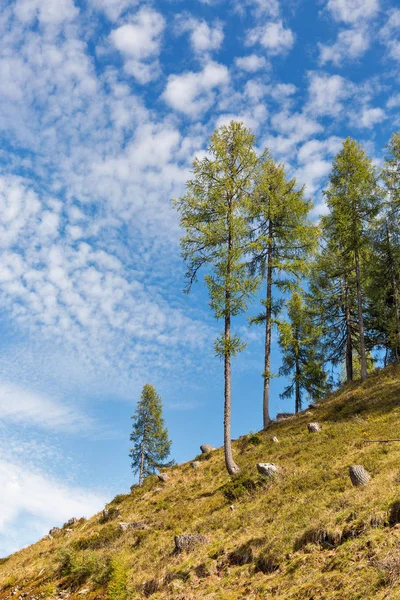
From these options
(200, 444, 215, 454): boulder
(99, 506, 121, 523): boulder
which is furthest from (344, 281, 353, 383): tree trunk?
(99, 506, 121, 523): boulder

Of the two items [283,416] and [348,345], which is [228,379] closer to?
[283,416]

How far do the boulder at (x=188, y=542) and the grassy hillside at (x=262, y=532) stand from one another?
5.4 inches

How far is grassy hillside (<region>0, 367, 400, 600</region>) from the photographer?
6043mm

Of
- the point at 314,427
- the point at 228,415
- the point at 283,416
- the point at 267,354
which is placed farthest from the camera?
the point at 283,416

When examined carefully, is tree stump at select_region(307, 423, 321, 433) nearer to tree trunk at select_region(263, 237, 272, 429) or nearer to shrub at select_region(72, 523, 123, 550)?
tree trunk at select_region(263, 237, 272, 429)

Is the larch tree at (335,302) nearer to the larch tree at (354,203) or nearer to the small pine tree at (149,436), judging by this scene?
the larch tree at (354,203)

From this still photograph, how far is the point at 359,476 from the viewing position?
8.87 m

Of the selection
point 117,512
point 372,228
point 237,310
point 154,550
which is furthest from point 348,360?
point 154,550

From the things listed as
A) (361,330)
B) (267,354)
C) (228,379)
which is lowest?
(228,379)

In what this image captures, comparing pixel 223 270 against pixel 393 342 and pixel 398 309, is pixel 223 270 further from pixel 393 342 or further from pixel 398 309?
pixel 398 309

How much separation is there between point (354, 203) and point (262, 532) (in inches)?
775

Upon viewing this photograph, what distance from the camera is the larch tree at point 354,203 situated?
873 inches

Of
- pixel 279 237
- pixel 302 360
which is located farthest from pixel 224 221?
pixel 302 360

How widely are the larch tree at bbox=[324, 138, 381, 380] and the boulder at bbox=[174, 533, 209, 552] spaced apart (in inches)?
597
